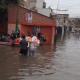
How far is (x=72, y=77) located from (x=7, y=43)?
765 inches

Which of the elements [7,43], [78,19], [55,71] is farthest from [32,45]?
[78,19]

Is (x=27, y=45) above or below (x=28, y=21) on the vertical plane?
below

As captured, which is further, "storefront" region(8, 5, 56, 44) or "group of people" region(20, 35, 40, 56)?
"storefront" region(8, 5, 56, 44)

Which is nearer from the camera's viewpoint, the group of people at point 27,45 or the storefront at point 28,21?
the group of people at point 27,45

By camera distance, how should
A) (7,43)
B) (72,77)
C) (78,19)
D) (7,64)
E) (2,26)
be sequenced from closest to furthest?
(72,77) < (7,64) < (7,43) < (2,26) < (78,19)

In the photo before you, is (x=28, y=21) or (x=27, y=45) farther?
(x=28, y=21)

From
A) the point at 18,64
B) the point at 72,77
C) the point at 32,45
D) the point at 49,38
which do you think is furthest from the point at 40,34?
the point at 72,77

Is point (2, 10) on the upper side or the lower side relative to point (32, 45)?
upper

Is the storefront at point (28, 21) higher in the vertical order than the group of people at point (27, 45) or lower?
higher

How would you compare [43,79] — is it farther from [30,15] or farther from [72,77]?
[30,15]

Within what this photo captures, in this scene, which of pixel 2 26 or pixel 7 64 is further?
pixel 2 26

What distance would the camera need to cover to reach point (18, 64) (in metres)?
19.4

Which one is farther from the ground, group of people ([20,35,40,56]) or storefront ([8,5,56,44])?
storefront ([8,5,56,44])

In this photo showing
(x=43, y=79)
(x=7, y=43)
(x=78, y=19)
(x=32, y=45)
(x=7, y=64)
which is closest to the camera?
(x=43, y=79)
